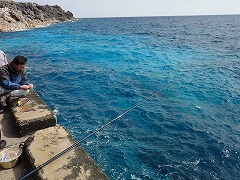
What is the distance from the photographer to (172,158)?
7410 millimetres

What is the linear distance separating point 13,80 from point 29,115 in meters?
1.34

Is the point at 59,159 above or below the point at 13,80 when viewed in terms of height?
below

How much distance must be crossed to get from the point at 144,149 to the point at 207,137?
2876 millimetres

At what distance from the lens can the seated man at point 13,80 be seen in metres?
5.88

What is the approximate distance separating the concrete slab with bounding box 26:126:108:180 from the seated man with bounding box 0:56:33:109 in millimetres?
1695

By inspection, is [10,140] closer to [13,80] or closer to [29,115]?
[29,115]

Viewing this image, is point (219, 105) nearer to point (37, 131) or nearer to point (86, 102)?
point (86, 102)

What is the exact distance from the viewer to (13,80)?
6285mm

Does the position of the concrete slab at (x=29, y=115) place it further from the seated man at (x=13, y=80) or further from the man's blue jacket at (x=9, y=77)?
the man's blue jacket at (x=9, y=77)

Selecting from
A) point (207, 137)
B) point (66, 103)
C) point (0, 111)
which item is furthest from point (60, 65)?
point (207, 137)

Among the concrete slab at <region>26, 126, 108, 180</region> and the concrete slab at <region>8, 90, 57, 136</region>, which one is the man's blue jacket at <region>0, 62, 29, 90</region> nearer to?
the concrete slab at <region>8, 90, 57, 136</region>

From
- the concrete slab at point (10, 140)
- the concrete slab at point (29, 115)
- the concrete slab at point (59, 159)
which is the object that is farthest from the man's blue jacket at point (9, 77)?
the concrete slab at point (59, 159)

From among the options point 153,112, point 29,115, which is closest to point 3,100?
point 29,115

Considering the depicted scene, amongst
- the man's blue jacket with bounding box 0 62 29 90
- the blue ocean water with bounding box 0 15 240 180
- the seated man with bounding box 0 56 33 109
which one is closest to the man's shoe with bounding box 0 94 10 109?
the seated man with bounding box 0 56 33 109
